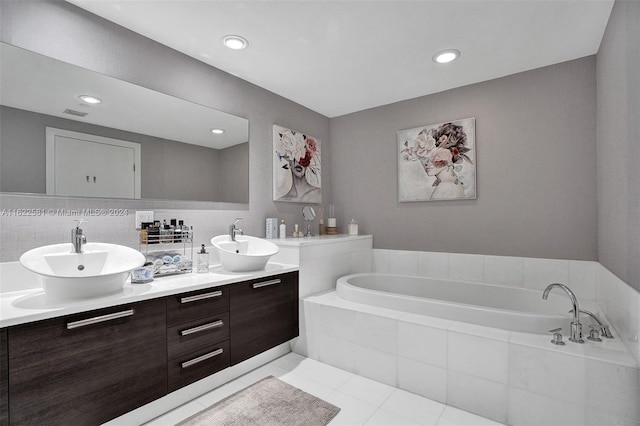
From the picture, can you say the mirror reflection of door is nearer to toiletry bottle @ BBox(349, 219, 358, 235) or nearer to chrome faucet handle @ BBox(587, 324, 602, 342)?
toiletry bottle @ BBox(349, 219, 358, 235)

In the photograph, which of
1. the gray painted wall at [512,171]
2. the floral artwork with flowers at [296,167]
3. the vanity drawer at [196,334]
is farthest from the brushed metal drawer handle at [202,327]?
the gray painted wall at [512,171]

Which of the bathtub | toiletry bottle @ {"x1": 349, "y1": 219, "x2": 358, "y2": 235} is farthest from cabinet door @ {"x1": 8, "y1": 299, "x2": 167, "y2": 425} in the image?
toiletry bottle @ {"x1": 349, "y1": 219, "x2": 358, "y2": 235}

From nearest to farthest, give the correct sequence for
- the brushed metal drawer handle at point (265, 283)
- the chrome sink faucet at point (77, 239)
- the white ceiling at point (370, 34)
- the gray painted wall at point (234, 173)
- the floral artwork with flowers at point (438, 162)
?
the chrome sink faucet at point (77, 239) → the white ceiling at point (370, 34) → the brushed metal drawer handle at point (265, 283) → the gray painted wall at point (234, 173) → the floral artwork with flowers at point (438, 162)

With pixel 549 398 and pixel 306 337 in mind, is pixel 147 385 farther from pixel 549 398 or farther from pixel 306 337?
pixel 549 398

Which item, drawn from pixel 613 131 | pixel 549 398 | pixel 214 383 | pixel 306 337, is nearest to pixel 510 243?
pixel 613 131

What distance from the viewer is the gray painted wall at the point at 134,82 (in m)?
1.67

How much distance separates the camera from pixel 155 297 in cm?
Result: 167

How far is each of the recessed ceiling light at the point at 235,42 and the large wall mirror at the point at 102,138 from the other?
1.69 feet

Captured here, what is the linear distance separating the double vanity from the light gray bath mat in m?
0.23

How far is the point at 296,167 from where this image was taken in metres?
3.37

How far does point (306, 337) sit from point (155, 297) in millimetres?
1350

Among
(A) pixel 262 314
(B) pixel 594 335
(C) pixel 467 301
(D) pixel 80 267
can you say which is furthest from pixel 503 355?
(D) pixel 80 267

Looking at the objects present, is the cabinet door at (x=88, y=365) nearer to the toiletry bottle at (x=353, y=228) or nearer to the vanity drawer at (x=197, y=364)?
the vanity drawer at (x=197, y=364)

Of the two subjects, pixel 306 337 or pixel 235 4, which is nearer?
pixel 235 4
